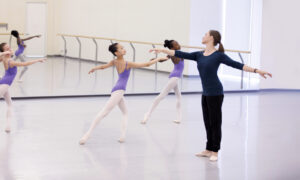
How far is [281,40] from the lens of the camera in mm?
13234

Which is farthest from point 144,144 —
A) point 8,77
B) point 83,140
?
point 8,77

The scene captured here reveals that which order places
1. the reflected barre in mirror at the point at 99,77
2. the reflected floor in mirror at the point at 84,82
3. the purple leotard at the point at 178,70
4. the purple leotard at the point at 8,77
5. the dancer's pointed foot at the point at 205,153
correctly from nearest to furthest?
the dancer's pointed foot at the point at 205,153, the purple leotard at the point at 8,77, the purple leotard at the point at 178,70, the reflected floor in mirror at the point at 84,82, the reflected barre in mirror at the point at 99,77

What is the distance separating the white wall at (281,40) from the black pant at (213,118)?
721 centimetres

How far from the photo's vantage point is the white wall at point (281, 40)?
1316cm

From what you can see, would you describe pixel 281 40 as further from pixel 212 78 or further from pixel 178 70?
pixel 212 78

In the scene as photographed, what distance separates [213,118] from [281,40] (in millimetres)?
7500

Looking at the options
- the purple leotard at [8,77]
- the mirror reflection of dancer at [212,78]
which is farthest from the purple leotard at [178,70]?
the purple leotard at [8,77]

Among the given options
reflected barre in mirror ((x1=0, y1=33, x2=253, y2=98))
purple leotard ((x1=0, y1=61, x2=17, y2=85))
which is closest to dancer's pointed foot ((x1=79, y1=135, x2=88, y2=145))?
purple leotard ((x1=0, y1=61, x2=17, y2=85))

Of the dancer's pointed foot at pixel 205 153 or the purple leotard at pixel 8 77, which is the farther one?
the purple leotard at pixel 8 77

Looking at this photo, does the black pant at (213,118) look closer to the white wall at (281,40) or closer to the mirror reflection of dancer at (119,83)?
the mirror reflection of dancer at (119,83)

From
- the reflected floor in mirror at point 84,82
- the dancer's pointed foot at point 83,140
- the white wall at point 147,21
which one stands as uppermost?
the white wall at point 147,21

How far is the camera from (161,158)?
20.8ft

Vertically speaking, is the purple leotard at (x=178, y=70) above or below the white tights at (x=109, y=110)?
above

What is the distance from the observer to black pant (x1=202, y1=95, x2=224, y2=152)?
6281mm
